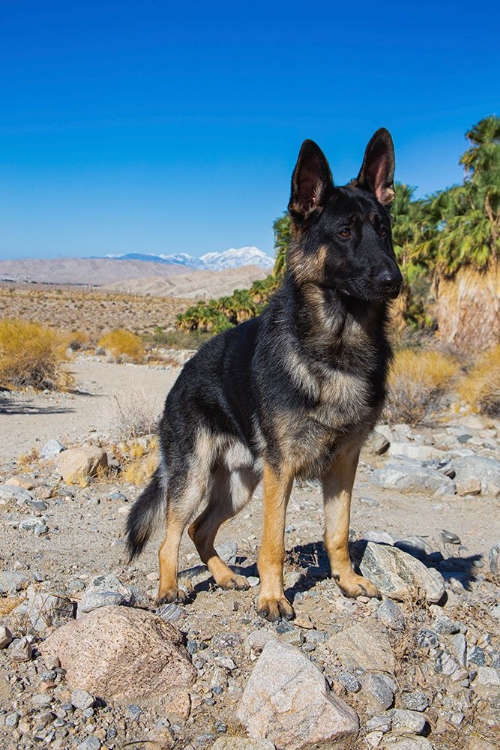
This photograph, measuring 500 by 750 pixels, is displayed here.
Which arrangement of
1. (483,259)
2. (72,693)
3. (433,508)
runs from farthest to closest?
1. (483,259)
2. (433,508)
3. (72,693)

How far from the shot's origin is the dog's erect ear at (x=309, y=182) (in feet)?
13.0

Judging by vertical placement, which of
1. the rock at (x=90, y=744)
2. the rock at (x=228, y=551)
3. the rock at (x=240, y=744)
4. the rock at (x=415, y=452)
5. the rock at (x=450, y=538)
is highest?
the rock at (x=90, y=744)

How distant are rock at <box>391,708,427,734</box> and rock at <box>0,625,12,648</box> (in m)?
2.11

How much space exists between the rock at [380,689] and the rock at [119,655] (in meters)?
0.95

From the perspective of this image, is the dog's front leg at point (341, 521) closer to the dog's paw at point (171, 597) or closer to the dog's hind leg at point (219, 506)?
the dog's hind leg at point (219, 506)

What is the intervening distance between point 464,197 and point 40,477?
2450cm

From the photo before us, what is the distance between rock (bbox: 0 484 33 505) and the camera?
266 inches

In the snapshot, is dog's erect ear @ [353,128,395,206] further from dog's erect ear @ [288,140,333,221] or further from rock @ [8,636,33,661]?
rock @ [8,636,33,661]

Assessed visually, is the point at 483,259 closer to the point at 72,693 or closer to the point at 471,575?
the point at 471,575

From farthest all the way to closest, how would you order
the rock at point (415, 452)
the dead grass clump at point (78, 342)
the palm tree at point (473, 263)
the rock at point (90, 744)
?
the dead grass clump at point (78, 342), the palm tree at point (473, 263), the rock at point (415, 452), the rock at point (90, 744)

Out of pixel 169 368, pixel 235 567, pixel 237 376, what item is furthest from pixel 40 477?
pixel 169 368

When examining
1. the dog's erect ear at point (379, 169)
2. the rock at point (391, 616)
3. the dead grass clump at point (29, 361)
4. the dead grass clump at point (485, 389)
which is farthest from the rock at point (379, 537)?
the dead grass clump at point (29, 361)

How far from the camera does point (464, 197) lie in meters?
27.9

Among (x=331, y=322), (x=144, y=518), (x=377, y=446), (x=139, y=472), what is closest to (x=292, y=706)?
(x=144, y=518)
